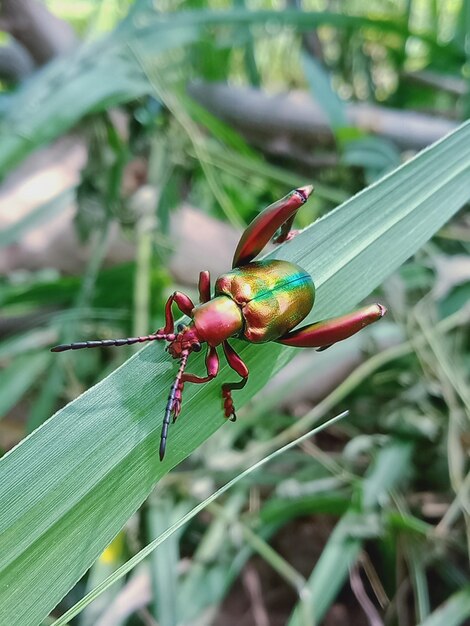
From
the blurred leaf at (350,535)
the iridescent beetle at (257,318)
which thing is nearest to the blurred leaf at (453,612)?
the blurred leaf at (350,535)

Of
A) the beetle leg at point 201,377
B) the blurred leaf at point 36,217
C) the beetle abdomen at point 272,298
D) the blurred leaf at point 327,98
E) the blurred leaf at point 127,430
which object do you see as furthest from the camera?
the blurred leaf at point 327,98

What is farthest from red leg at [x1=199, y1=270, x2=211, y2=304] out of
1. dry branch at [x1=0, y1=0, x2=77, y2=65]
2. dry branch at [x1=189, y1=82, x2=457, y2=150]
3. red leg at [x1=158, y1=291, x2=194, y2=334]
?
dry branch at [x1=0, y1=0, x2=77, y2=65]

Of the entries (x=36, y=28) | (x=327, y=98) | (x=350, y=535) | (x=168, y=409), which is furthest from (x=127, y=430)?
(x=36, y=28)

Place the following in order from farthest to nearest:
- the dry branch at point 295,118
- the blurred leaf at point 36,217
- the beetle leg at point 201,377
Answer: the dry branch at point 295,118 → the blurred leaf at point 36,217 → the beetle leg at point 201,377

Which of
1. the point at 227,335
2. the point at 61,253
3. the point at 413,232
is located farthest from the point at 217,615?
the point at 61,253

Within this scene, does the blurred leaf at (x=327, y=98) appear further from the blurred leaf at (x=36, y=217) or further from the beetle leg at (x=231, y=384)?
the beetle leg at (x=231, y=384)

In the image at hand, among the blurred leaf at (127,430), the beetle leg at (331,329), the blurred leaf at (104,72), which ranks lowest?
the beetle leg at (331,329)

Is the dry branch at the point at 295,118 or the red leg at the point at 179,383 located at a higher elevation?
the dry branch at the point at 295,118

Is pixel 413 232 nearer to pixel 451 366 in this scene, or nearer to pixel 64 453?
pixel 64 453

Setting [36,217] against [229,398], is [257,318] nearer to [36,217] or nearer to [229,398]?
[229,398]
